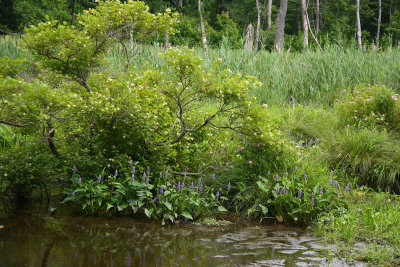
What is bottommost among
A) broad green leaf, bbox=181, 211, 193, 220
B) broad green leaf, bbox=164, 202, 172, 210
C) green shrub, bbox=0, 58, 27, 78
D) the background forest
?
broad green leaf, bbox=181, 211, 193, 220

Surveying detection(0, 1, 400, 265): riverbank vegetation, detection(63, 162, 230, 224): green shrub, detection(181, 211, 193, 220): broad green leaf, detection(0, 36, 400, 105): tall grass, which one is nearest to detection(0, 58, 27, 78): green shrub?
detection(0, 1, 400, 265): riverbank vegetation

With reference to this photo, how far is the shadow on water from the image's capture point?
139 inches

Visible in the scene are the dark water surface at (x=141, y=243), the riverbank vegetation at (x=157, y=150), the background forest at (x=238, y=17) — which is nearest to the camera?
the dark water surface at (x=141, y=243)

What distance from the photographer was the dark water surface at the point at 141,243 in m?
3.53

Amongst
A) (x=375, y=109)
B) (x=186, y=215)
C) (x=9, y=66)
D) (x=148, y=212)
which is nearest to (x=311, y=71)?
(x=375, y=109)

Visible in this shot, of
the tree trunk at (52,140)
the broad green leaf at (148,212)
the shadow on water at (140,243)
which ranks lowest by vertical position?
the shadow on water at (140,243)

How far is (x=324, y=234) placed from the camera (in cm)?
423

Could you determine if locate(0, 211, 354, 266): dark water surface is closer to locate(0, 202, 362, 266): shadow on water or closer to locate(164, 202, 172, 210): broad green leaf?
locate(0, 202, 362, 266): shadow on water

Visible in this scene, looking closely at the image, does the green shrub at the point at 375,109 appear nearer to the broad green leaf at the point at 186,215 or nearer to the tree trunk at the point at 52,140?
the broad green leaf at the point at 186,215

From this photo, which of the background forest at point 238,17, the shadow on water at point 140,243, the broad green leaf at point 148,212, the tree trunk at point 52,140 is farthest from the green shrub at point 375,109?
the background forest at point 238,17

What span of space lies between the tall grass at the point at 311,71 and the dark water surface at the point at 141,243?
4983 millimetres

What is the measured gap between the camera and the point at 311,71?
1034 cm

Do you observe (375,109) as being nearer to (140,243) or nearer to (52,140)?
(140,243)

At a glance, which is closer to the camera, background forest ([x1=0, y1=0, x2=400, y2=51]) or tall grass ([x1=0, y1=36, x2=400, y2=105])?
tall grass ([x1=0, y1=36, x2=400, y2=105])
